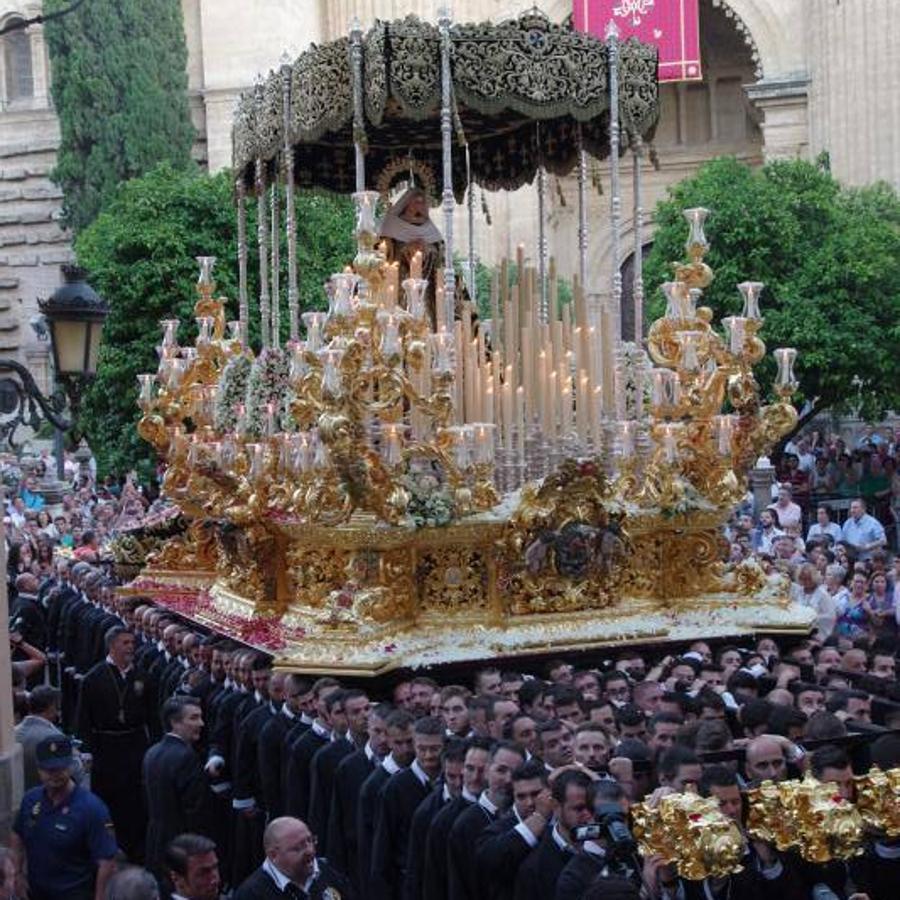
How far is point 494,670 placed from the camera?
1184 cm

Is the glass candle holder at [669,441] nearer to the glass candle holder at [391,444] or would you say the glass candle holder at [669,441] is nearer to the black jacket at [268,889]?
the glass candle holder at [391,444]

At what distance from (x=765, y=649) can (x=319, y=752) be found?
4.34m

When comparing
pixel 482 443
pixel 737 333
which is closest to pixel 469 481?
pixel 482 443

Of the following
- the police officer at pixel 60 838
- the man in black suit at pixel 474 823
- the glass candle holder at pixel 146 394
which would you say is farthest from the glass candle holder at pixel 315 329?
the man in black suit at pixel 474 823

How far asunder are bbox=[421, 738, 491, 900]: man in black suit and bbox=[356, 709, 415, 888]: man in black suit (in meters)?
0.82

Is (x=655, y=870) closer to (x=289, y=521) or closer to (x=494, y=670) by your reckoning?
(x=494, y=670)

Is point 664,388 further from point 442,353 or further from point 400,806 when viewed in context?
point 400,806

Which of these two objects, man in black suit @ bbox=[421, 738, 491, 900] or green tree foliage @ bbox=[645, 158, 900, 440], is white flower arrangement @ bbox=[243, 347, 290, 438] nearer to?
man in black suit @ bbox=[421, 738, 491, 900]

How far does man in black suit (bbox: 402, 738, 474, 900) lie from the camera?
7.83 meters

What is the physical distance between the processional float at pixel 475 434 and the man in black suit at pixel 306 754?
180 cm

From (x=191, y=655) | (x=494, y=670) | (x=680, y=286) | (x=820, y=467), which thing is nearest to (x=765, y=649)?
(x=494, y=670)

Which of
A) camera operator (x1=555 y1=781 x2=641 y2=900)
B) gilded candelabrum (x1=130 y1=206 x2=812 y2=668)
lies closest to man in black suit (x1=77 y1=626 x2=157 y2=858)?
gilded candelabrum (x1=130 y1=206 x2=812 y2=668)

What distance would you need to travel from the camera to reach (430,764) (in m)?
8.36

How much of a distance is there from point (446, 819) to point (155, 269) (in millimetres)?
21779
